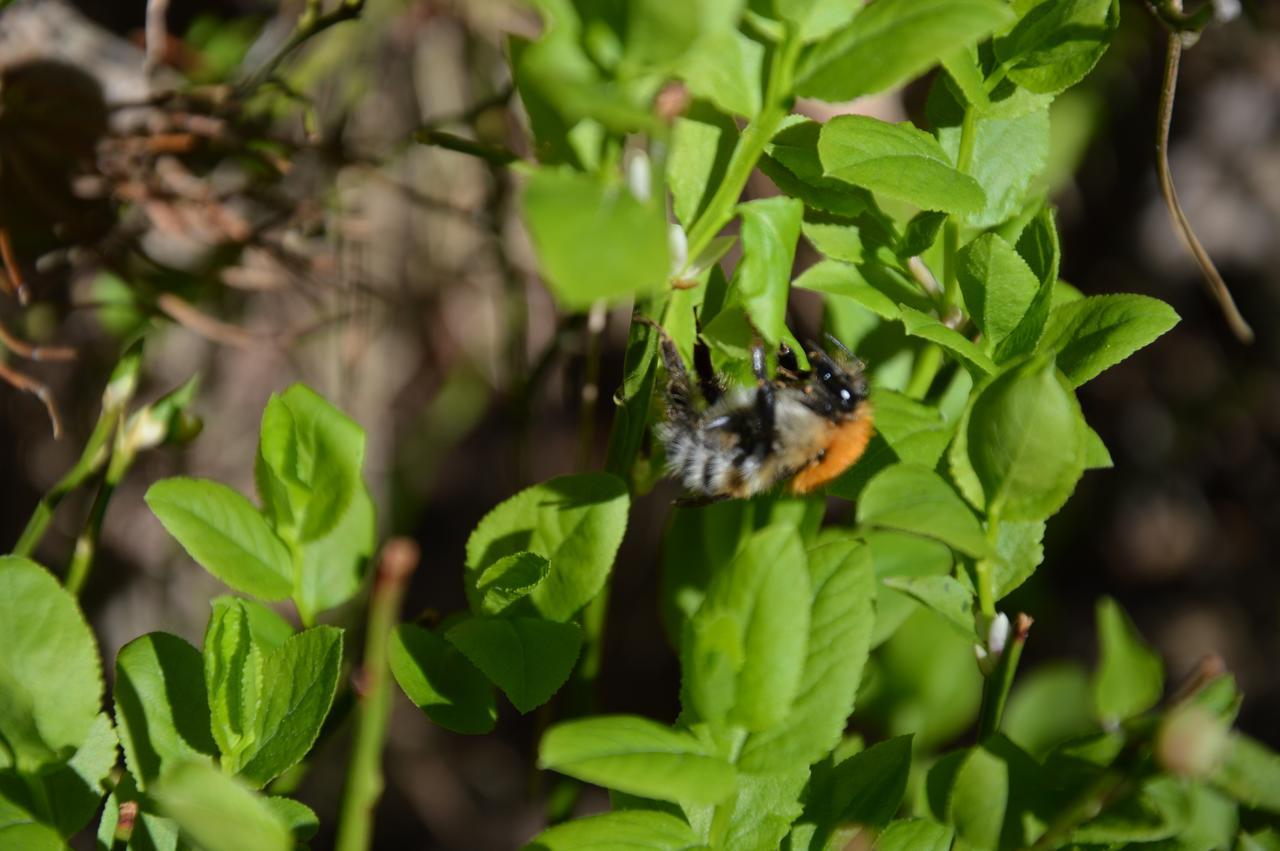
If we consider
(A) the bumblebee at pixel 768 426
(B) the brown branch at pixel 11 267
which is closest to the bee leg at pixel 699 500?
(A) the bumblebee at pixel 768 426

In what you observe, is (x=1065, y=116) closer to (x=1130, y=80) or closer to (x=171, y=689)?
(x=1130, y=80)

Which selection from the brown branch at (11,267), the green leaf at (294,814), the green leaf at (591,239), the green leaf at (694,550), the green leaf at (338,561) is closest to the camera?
the green leaf at (591,239)

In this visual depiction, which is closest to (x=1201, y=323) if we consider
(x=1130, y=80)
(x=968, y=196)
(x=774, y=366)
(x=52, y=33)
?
(x=1130, y=80)


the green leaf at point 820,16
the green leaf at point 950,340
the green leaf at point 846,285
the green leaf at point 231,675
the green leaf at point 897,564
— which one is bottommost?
the green leaf at point 897,564

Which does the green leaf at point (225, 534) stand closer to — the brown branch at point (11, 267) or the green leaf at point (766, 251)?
the green leaf at point (766, 251)

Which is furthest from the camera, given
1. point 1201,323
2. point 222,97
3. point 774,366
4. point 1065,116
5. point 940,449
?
point 1201,323

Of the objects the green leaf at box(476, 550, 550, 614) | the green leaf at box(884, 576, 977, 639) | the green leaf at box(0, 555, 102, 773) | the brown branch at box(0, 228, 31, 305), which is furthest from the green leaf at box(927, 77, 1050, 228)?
the brown branch at box(0, 228, 31, 305)
